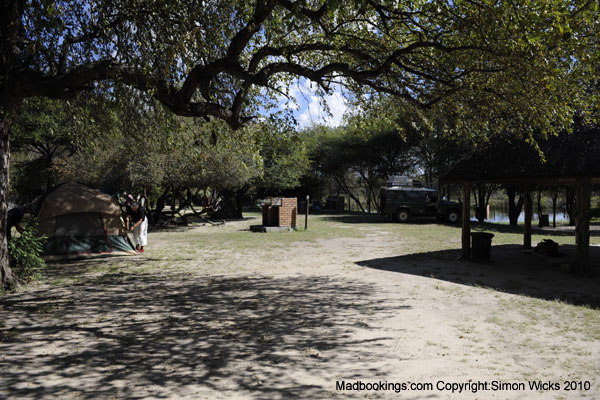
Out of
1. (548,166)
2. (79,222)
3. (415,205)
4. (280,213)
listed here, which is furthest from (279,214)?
(548,166)

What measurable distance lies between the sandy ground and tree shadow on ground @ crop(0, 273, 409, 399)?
2 centimetres

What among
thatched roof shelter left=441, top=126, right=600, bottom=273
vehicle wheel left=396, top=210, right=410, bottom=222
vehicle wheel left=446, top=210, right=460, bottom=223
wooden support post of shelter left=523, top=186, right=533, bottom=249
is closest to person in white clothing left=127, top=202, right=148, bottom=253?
thatched roof shelter left=441, top=126, right=600, bottom=273

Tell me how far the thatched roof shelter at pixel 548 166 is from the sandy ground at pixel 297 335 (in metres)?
2.01

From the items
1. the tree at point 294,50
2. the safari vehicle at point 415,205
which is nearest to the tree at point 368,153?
the safari vehicle at point 415,205

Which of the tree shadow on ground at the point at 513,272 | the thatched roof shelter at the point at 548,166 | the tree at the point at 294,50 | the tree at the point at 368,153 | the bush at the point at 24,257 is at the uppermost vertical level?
the tree at the point at 368,153

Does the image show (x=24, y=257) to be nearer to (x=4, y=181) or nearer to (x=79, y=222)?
(x=4, y=181)

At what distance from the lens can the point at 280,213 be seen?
20.2 m

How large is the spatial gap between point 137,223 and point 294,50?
7.74 m

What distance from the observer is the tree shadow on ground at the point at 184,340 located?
3902mm

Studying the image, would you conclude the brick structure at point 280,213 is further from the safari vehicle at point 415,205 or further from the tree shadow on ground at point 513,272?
the tree shadow on ground at point 513,272

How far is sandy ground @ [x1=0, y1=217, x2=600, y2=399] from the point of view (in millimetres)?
3916

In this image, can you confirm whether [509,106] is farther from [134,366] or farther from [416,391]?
[134,366]

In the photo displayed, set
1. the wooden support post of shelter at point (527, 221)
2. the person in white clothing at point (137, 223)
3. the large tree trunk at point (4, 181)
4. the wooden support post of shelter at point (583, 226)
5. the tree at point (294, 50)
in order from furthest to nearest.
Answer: the wooden support post of shelter at point (527, 221) < the person in white clothing at point (137, 223) < the wooden support post of shelter at point (583, 226) < the large tree trunk at point (4, 181) < the tree at point (294, 50)

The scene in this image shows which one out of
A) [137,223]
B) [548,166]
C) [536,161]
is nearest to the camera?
[548,166]
